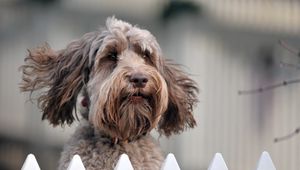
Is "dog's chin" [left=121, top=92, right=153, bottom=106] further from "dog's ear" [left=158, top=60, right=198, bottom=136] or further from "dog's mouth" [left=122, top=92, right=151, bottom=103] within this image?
"dog's ear" [left=158, top=60, right=198, bottom=136]

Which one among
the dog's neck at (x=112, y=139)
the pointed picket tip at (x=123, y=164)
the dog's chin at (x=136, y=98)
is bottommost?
the pointed picket tip at (x=123, y=164)

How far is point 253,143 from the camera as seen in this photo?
22.2 feet

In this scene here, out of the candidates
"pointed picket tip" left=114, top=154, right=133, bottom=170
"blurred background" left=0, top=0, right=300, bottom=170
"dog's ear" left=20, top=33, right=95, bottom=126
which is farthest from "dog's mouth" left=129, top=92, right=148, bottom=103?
"blurred background" left=0, top=0, right=300, bottom=170

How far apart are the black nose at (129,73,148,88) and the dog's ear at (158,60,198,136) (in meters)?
0.40

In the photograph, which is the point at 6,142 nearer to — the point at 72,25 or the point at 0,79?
the point at 0,79

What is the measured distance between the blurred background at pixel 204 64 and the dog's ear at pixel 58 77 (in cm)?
125

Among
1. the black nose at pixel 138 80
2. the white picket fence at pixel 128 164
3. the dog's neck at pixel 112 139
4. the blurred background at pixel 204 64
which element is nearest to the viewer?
the white picket fence at pixel 128 164

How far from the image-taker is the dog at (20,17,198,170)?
167 inches

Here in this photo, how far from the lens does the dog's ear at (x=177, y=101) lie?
460cm

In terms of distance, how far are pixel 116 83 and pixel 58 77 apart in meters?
0.55

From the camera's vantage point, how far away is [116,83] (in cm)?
417

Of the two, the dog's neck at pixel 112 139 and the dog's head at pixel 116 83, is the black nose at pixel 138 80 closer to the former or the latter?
the dog's head at pixel 116 83

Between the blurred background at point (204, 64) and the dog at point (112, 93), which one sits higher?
the blurred background at point (204, 64)

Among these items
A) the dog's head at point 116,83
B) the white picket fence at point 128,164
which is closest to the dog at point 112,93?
the dog's head at point 116,83
